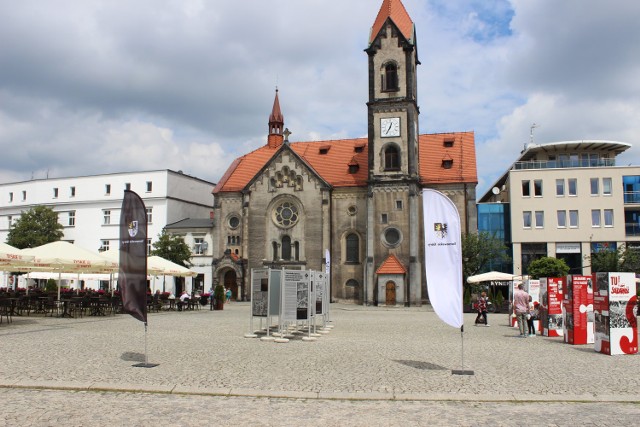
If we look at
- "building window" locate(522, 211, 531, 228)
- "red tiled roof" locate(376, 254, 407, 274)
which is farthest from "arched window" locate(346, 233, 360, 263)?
"building window" locate(522, 211, 531, 228)

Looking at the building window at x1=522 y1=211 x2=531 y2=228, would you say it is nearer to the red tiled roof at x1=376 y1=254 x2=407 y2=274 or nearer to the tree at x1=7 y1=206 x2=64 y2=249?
the red tiled roof at x1=376 y1=254 x2=407 y2=274

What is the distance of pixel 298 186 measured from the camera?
185ft

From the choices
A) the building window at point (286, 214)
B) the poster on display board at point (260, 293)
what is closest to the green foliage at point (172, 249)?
the building window at point (286, 214)

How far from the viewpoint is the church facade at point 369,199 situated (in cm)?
5206

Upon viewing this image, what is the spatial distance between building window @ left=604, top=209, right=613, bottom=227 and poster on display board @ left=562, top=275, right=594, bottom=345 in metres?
→ 39.8

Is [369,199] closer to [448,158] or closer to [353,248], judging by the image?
[353,248]

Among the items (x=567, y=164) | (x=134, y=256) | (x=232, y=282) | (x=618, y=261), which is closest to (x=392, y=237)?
(x=232, y=282)

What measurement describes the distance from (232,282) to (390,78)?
970 inches

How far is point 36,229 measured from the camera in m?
64.0

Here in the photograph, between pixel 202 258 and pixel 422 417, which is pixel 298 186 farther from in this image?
pixel 422 417

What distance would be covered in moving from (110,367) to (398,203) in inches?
1627

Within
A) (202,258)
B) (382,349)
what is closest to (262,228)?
(202,258)

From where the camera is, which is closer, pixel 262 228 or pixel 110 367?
pixel 110 367

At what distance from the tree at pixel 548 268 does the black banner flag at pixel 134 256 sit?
4288 cm
